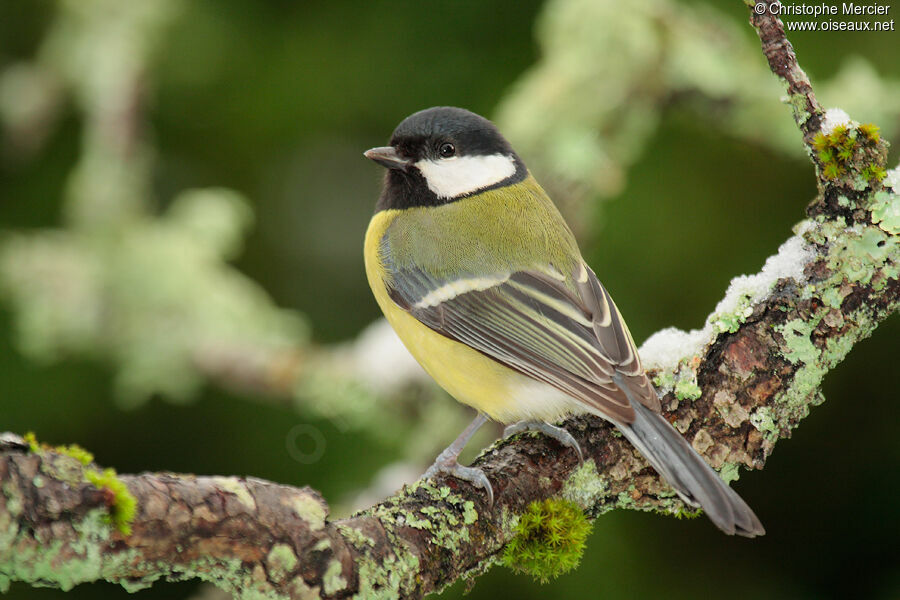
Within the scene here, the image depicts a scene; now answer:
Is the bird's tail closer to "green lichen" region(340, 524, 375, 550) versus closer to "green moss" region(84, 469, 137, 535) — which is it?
"green lichen" region(340, 524, 375, 550)

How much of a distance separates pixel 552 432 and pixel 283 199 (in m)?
2.67

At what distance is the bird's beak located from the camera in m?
2.50

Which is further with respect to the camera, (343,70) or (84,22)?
(343,70)

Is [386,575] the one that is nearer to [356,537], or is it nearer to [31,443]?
[356,537]

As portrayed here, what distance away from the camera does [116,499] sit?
1182mm

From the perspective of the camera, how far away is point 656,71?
2.69 m

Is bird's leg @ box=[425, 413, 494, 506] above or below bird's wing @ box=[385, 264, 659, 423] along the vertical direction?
below

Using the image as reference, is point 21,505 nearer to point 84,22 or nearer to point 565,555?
point 565,555

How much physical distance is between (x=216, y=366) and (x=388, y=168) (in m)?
1.10

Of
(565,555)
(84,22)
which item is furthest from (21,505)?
(84,22)

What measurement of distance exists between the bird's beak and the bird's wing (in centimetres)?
37

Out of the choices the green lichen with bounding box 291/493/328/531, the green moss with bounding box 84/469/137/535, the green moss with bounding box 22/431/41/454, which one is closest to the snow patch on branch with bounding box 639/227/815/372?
the green lichen with bounding box 291/493/328/531

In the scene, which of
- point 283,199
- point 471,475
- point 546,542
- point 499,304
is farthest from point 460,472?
point 283,199

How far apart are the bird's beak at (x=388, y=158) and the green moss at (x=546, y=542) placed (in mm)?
1155
